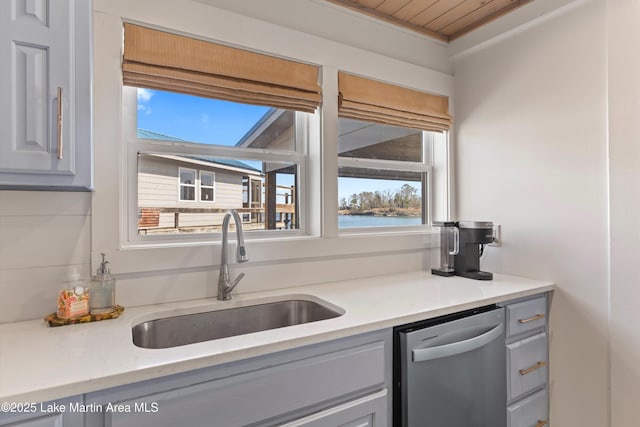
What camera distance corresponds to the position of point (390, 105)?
205cm

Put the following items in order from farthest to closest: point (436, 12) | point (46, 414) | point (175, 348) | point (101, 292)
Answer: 1. point (436, 12)
2. point (101, 292)
3. point (175, 348)
4. point (46, 414)

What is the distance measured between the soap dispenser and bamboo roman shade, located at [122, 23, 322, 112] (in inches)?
29.7

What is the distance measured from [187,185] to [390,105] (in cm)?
123

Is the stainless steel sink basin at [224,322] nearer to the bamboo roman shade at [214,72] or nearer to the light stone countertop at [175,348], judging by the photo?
the light stone countertop at [175,348]

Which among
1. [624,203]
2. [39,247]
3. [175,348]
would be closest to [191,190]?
[39,247]

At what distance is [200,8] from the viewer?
151 centimetres

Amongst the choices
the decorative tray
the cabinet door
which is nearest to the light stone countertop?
the decorative tray

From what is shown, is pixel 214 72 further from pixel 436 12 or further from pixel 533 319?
pixel 533 319

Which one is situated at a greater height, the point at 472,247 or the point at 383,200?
the point at 383,200

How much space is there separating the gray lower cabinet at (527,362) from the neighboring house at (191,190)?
1363 mm

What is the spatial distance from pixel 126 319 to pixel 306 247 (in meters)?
0.84

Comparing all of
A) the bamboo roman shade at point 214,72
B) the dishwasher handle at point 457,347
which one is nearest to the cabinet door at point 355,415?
the dishwasher handle at point 457,347

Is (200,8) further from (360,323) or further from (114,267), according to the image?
(360,323)

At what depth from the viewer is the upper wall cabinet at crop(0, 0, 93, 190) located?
94cm
